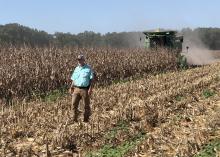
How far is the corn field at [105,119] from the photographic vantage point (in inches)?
342

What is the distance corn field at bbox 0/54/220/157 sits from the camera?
869 cm

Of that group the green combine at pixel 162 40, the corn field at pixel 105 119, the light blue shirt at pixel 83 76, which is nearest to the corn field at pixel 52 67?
the corn field at pixel 105 119

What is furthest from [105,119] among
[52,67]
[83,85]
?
[52,67]

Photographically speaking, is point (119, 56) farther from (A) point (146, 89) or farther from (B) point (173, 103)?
(B) point (173, 103)

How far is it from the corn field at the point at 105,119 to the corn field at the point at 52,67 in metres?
0.04

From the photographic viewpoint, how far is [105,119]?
1071 centimetres

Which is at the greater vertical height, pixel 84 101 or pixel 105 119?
pixel 84 101

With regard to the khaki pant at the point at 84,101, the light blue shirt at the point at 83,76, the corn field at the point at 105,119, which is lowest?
the corn field at the point at 105,119

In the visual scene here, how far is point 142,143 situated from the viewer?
8719 mm

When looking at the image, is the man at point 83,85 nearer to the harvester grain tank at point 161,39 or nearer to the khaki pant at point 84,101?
the khaki pant at point 84,101

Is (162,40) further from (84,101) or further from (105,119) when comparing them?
(105,119)

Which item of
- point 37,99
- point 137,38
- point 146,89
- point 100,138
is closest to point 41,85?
point 37,99

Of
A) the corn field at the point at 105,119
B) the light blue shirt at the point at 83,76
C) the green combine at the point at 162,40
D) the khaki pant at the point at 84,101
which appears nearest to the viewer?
the corn field at the point at 105,119

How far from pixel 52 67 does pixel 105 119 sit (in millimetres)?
6824
